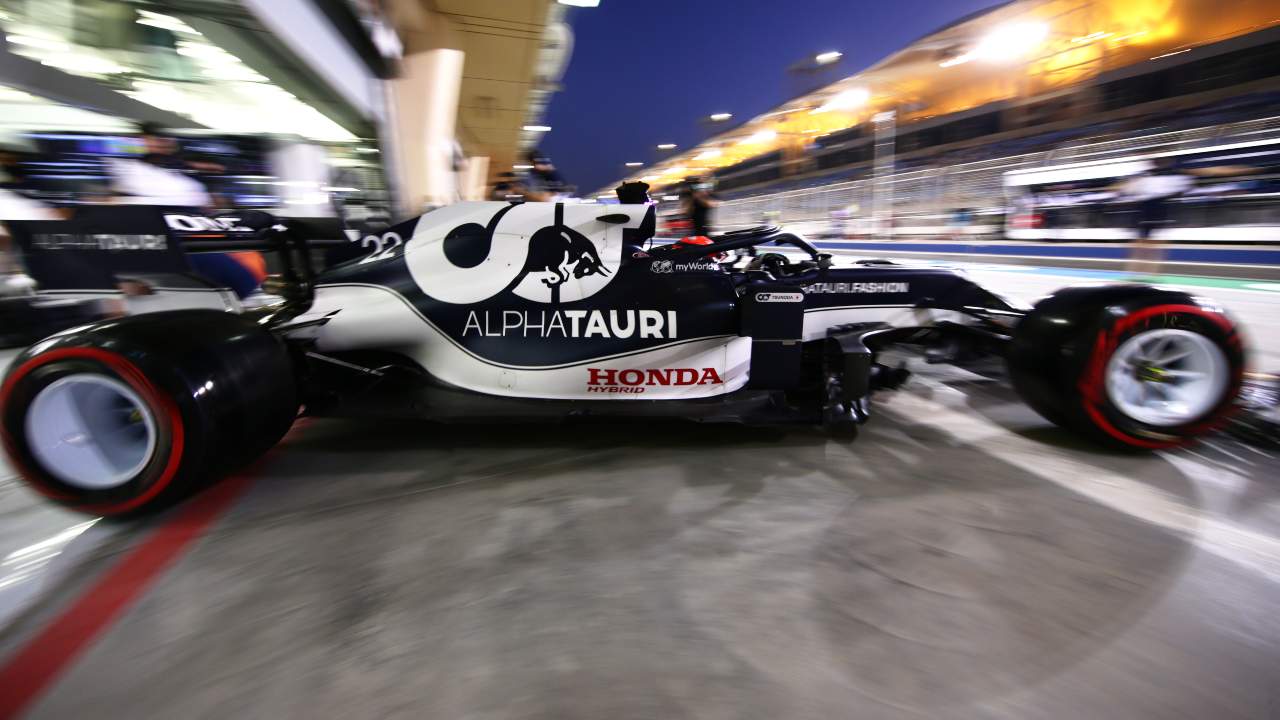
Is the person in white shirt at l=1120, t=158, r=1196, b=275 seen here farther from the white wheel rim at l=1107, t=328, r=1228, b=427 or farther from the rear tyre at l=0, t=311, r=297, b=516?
the rear tyre at l=0, t=311, r=297, b=516

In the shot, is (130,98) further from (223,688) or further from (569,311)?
(223,688)

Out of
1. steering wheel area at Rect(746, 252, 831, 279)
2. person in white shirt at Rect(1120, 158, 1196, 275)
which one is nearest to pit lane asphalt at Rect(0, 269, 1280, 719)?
steering wheel area at Rect(746, 252, 831, 279)

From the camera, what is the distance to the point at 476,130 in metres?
24.3

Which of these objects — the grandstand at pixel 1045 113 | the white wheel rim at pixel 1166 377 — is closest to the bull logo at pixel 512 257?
the white wheel rim at pixel 1166 377

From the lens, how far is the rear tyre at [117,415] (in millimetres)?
1923

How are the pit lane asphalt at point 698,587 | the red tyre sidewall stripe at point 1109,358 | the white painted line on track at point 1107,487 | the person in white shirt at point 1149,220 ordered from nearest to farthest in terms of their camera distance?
the pit lane asphalt at point 698,587
the white painted line on track at point 1107,487
the red tyre sidewall stripe at point 1109,358
the person in white shirt at point 1149,220

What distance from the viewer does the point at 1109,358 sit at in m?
2.38

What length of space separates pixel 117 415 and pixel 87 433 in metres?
0.11

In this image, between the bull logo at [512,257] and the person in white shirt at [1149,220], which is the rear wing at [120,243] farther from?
the person in white shirt at [1149,220]

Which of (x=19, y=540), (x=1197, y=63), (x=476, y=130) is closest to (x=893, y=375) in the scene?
(x=19, y=540)

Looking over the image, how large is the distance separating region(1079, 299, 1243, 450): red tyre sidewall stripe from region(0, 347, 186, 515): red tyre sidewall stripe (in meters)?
3.51

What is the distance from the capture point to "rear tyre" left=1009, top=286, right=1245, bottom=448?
7.78 ft

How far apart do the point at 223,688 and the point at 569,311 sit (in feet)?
5.81

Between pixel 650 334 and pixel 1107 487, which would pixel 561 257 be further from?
pixel 1107 487
